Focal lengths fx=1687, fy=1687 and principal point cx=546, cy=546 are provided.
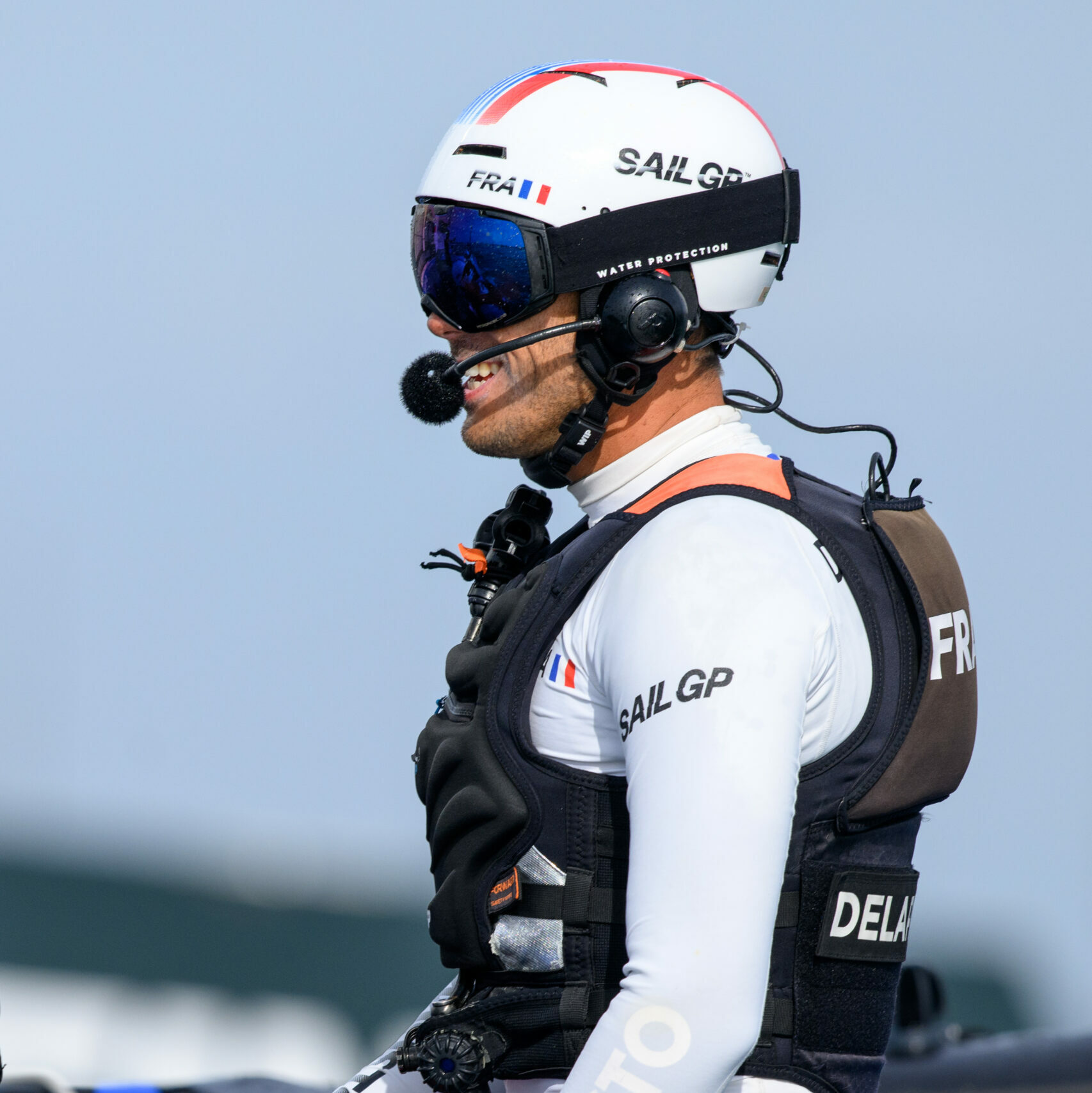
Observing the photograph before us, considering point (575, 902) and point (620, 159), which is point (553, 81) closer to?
point (620, 159)

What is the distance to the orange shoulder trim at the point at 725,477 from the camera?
304 centimetres

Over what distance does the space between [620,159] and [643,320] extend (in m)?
0.37

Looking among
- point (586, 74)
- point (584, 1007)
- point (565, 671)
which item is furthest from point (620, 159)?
point (584, 1007)

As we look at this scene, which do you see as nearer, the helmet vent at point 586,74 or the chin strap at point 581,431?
the chin strap at point 581,431

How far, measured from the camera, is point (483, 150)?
11.5 feet

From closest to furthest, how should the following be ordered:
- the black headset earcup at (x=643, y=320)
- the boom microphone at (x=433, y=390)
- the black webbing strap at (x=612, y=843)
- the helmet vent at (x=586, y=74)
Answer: the black webbing strap at (x=612, y=843), the black headset earcup at (x=643, y=320), the helmet vent at (x=586, y=74), the boom microphone at (x=433, y=390)

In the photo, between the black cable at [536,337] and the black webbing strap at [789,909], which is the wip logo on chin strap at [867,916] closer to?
the black webbing strap at [789,909]

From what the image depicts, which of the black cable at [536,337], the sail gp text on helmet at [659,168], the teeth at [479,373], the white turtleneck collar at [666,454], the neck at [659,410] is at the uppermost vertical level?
the sail gp text on helmet at [659,168]

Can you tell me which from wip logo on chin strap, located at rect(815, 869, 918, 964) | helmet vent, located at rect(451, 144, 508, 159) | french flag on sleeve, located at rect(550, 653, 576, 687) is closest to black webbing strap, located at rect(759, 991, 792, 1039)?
wip logo on chin strap, located at rect(815, 869, 918, 964)

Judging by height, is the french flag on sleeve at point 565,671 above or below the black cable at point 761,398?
below

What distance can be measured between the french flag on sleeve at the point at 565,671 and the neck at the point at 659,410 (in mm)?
621

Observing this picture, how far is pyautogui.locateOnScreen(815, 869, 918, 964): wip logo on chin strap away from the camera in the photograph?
2.97 meters

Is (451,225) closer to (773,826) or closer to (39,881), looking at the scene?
(773,826)

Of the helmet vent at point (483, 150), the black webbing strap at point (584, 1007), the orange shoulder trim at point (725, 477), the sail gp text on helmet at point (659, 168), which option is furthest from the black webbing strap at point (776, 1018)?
the helmet vent at point (483, 150)
